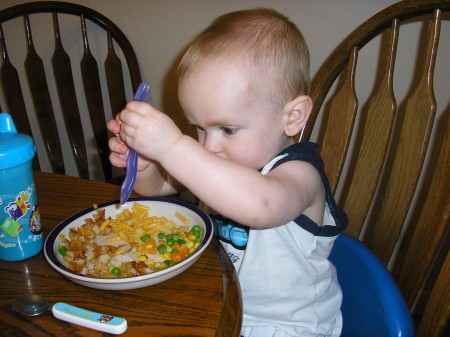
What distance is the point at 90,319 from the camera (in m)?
0.49

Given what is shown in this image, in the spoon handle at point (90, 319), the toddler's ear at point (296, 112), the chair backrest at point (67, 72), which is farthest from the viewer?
the chair backrest at point (67, 72)

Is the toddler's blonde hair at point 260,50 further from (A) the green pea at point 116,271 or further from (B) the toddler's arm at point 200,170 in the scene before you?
(A) the green pea at point 116,271

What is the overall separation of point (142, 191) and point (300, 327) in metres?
0.39

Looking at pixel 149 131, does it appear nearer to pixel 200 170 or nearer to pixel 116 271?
pixel 200 170

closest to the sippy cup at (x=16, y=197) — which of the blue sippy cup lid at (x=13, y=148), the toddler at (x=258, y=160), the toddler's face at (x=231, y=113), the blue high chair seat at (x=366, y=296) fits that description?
the blue sippy cup lid at (x=13, y=148)

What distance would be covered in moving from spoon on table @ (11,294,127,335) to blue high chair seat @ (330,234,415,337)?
0.42 meters

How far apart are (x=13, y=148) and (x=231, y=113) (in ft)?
0.98

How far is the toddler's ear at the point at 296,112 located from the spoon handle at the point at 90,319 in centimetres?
41

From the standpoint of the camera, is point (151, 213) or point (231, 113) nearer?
point (231, 113)

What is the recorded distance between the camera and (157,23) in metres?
1.50

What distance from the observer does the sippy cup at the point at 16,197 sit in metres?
0.56

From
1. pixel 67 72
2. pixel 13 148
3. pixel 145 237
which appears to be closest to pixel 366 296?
pixel 145 237

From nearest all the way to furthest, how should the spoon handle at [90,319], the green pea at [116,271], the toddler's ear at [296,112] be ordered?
the spoon handle at [90,319], the green pea at [116,271], the toddler's ear at [296,112]

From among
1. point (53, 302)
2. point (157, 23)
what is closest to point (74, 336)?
point (53, 302)
